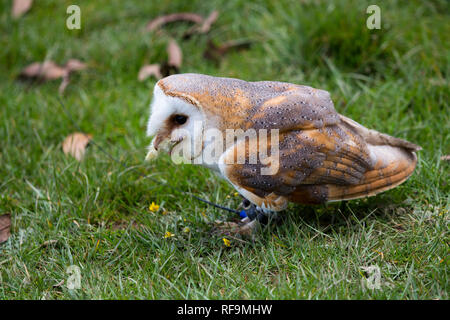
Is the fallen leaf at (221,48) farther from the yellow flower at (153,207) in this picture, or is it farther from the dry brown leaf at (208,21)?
the yellow flower at (153,207)

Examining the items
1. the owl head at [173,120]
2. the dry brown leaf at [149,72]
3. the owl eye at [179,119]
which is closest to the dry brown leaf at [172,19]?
the dry brown leaf at [149,72]

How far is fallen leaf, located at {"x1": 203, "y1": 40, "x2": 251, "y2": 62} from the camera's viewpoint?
5.63 meters

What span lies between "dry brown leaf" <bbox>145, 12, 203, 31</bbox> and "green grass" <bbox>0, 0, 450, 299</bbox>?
12 centimetres

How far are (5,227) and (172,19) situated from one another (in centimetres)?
315

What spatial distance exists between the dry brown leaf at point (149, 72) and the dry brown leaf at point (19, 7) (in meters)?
1.90

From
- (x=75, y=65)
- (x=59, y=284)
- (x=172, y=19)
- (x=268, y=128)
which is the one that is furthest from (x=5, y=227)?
(x=172, y=19)

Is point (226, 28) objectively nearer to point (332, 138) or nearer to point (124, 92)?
point (124, 92)

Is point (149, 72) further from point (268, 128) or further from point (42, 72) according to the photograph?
point (268, 128)

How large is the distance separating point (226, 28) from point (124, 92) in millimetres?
1392

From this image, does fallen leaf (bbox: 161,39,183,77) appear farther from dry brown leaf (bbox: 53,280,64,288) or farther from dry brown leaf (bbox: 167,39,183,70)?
dry brown leaf (bbox: 53,280,64,288)

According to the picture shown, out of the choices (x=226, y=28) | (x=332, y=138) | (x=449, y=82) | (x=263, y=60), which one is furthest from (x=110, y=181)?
(x=449, y=82)

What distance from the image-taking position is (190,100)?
293cm

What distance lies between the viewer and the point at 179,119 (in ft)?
9.98
